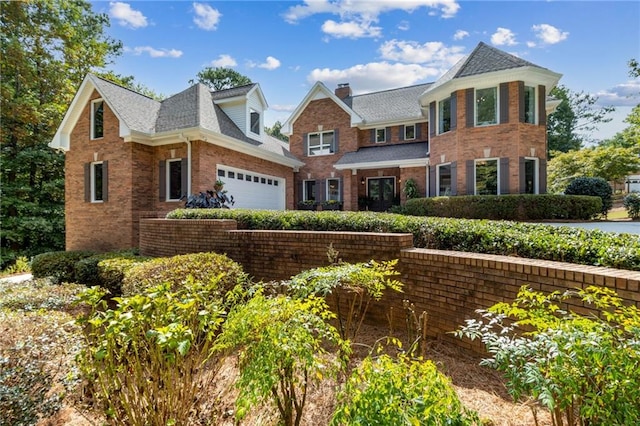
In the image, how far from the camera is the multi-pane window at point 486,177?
41.2 feet

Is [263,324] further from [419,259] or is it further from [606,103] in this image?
[606,103]

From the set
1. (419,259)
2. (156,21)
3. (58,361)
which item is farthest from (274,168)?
(58,361)

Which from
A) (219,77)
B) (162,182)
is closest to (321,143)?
(162,182)

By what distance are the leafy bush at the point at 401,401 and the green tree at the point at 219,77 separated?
3830 centimetres

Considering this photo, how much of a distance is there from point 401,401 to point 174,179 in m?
12.2

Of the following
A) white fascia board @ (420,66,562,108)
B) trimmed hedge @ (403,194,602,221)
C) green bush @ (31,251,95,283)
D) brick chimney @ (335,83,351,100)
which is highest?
brick chimney @ (335,83,351,100)

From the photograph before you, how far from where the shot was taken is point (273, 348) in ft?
5.71

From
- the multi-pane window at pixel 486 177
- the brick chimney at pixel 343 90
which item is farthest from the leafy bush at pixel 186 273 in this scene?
the brick chimney at pixel 343 90

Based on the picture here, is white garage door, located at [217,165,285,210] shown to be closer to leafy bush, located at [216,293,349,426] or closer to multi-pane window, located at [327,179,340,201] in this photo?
multi-pane window, located at [327,179,340,201]

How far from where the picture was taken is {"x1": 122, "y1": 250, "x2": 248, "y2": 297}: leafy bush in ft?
14.9

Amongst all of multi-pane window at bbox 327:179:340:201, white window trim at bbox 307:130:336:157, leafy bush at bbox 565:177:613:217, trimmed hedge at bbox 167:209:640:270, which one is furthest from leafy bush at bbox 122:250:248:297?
leafy bush at bbox 565:177:613:217

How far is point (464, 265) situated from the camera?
149 inches

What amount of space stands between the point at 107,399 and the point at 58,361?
1.08 m

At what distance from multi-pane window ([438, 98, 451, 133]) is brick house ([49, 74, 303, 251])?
861cm
